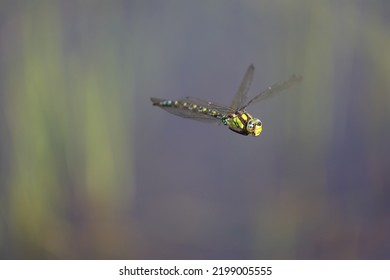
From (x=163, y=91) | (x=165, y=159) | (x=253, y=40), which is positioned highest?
(x=253, y=40)

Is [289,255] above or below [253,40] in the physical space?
below

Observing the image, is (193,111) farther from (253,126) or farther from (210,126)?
(210,126)

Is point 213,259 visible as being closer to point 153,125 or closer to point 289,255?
point 289,255

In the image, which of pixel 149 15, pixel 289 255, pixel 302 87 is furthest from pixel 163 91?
pixel 289 255

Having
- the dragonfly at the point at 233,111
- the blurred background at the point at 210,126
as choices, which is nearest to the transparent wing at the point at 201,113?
the dragonfly at the point at 233,111

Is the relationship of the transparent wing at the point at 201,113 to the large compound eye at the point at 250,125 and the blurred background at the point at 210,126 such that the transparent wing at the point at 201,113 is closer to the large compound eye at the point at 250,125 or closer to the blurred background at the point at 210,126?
the large compound eye at the point at 250,125
